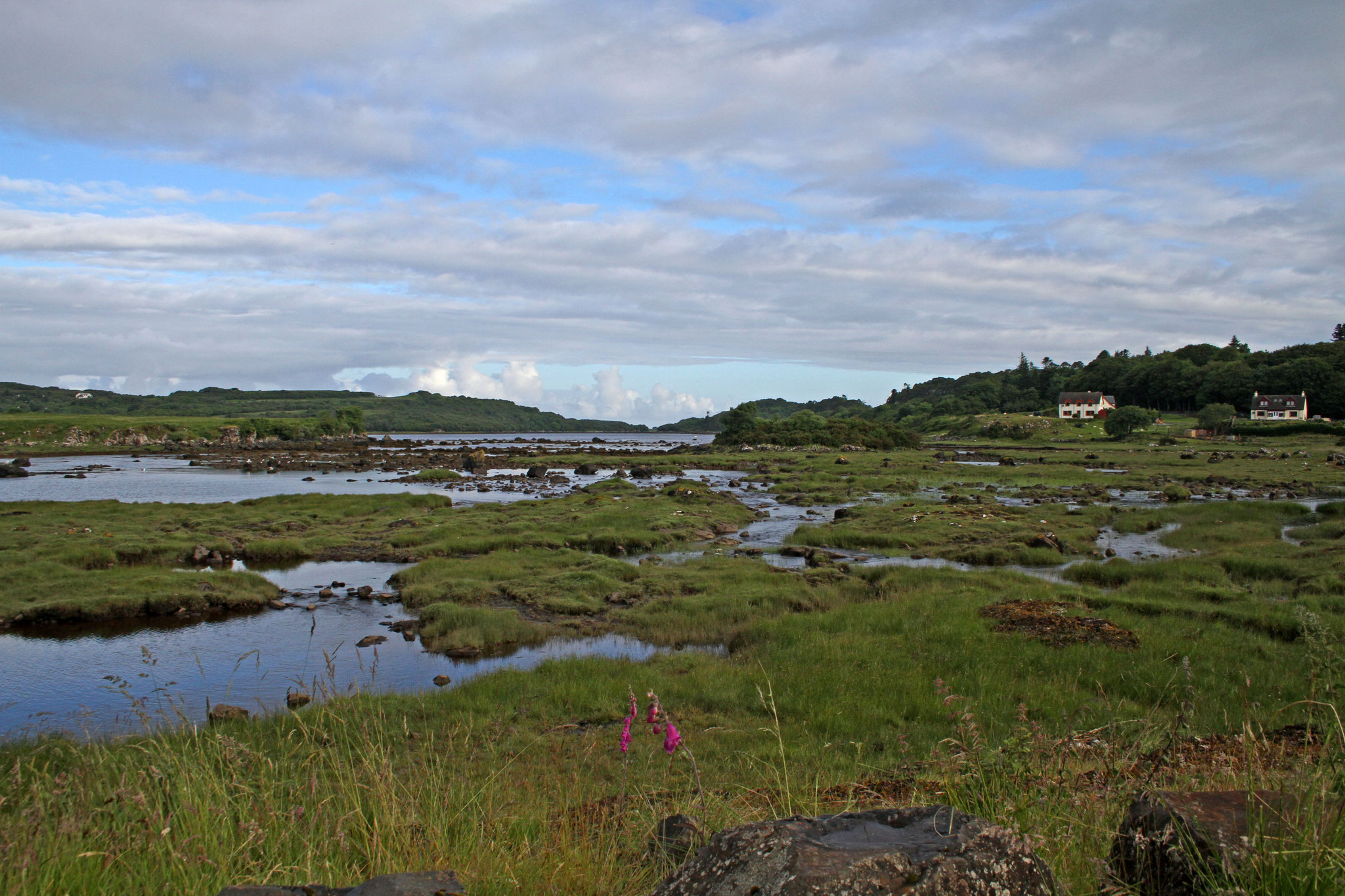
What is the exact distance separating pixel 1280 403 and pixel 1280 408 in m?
1.20

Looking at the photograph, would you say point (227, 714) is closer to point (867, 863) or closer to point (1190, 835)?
point (867, 863)

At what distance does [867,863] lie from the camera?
2.93 m

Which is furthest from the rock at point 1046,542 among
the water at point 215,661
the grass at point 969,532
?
the water at point 215,661

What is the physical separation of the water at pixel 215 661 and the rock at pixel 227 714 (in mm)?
682

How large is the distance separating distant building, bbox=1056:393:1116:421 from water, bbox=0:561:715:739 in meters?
156

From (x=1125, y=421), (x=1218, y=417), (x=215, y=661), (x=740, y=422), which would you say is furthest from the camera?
(x=740, y=422)

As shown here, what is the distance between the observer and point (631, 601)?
75.4 feet

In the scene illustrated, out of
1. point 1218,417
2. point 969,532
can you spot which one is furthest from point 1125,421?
point 969,532

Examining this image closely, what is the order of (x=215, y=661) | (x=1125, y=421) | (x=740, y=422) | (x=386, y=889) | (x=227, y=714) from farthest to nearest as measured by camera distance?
(x=740, y=422) < (x=1125, y=421) < (x=215, y=661) < (x=227, y=714) < (x=386, y=889)

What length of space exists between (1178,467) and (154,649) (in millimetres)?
79281

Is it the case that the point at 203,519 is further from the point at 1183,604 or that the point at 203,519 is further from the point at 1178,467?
the point at 1178,467

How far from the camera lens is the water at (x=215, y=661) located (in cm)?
1447

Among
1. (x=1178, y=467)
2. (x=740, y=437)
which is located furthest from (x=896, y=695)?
(x=740, y=437)

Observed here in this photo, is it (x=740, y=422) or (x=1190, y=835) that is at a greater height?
(x=740, y=422)
